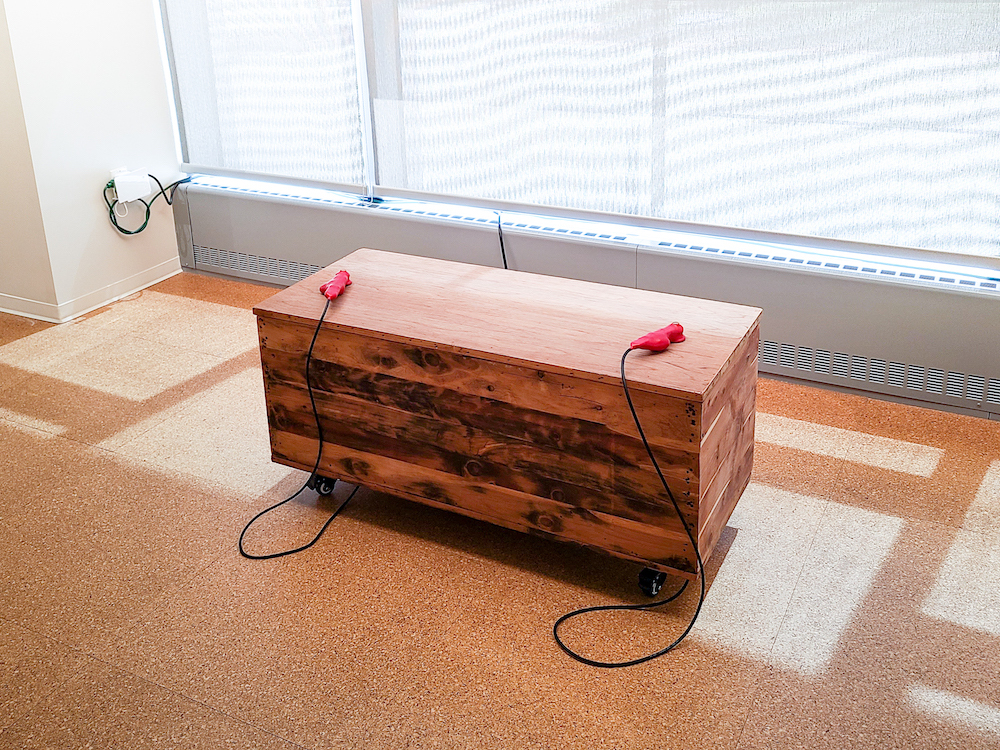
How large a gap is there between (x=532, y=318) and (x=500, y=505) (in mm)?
417

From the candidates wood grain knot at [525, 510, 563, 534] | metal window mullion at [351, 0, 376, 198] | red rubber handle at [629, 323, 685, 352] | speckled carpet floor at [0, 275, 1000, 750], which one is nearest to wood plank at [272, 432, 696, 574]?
wood grain knot at [525, 510, 563, 534]

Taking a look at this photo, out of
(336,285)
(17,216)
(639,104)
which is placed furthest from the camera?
(17,216)

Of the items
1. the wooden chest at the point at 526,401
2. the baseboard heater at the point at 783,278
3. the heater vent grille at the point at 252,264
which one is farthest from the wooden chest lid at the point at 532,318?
the heater vent grille at the point at 252,264

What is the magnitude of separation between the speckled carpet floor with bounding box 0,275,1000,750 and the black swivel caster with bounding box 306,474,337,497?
3 centimetres

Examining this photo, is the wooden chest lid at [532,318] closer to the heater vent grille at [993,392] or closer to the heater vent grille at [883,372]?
the heater vent grille at [883,372]

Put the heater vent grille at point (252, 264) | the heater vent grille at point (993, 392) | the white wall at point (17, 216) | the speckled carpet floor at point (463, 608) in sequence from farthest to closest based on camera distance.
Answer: the heater vent grille at point (252, 264) < the white wall at point (17, 216) < the heater vent grille at point (993, 392) < the speckled carpet floor at point (463, 608)

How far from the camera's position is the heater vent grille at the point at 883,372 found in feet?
8.91

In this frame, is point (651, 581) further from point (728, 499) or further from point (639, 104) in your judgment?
point (639, 104)

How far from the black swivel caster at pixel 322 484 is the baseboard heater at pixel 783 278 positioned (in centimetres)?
117

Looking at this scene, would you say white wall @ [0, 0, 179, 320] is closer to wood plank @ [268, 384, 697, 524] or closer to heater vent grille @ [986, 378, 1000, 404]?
wood plank @ [268, 384, 697, 524]

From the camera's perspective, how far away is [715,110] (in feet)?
9.30

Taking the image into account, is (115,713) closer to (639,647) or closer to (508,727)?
(508,727)

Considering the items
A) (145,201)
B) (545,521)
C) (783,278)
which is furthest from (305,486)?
(145,201)

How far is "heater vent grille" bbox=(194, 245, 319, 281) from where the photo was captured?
3.73 m
